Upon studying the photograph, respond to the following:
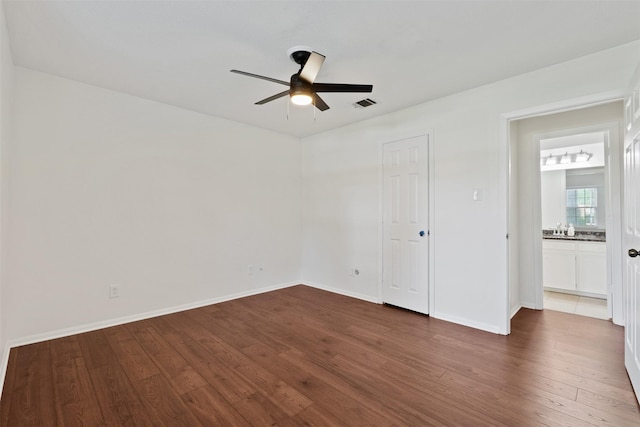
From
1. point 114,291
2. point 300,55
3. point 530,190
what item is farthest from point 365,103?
point 114,291

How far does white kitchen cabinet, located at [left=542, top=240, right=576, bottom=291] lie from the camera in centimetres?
429

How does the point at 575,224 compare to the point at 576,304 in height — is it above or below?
above

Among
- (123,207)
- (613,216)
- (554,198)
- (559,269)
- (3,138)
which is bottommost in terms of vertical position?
(559,269)

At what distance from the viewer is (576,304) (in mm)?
3906

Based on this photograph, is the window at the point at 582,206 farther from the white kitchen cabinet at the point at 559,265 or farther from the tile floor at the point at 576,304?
the tile floor at the point at 576,304

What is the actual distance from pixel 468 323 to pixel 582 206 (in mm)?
3489

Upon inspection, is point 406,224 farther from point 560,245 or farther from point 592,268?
point 592,268

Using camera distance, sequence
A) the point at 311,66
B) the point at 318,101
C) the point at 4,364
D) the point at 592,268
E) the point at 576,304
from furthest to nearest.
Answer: the point at 592,268 → the point at 576,304 → the point at 318,101 → the point at 4,364 → the point at 311,66

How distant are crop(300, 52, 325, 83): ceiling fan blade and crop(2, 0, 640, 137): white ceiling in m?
0.23

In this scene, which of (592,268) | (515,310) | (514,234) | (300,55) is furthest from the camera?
(592,268)

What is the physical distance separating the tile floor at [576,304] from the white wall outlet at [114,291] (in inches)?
205

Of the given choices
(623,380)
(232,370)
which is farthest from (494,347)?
(232,370)

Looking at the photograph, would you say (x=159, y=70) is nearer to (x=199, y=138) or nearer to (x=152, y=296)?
(x=199, y=138)

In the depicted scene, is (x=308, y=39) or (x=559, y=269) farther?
(x=559, y=269)
